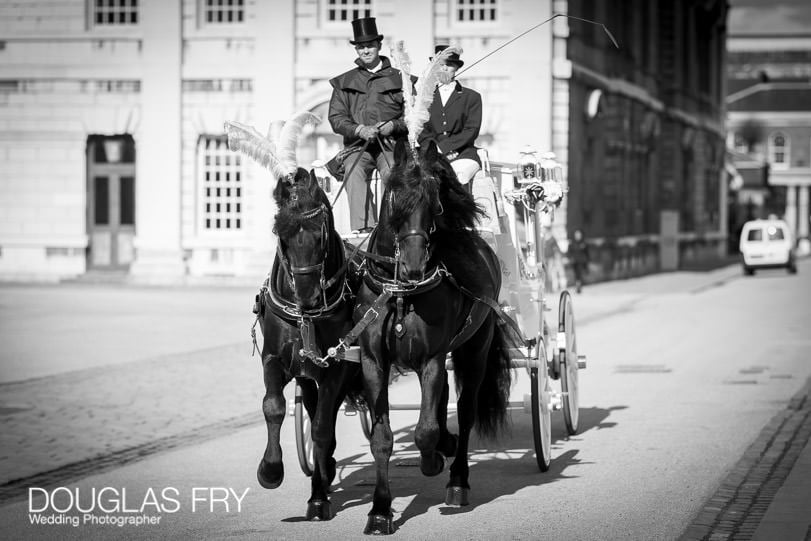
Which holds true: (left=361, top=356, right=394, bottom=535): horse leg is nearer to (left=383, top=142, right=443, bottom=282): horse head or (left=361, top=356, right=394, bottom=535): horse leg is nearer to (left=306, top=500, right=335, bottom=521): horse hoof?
(left=306, top=500, right=335, bottom=521): horse hoof

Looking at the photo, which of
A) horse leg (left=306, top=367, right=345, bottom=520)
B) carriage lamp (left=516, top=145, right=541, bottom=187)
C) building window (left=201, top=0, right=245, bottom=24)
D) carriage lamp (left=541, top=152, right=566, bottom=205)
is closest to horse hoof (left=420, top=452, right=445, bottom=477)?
horse leg (left=306, top=367, right=345, bottom=520)

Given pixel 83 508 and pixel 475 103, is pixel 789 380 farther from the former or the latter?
pixel 83 508

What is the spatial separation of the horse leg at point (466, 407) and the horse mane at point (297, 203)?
1.57 metres

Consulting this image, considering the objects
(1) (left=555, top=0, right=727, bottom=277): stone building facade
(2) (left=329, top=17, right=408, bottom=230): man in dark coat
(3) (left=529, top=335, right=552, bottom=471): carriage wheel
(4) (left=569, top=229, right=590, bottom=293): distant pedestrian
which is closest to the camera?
(2) (left=329, top=17, right=408, bottom=230): man in dark coat

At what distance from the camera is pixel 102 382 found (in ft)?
46.9

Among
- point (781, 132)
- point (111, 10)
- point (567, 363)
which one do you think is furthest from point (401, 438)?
point (781, 132)

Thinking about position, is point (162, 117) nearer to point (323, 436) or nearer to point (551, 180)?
point (551, 180)

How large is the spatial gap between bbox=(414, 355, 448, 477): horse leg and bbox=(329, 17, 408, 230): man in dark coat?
140 cm

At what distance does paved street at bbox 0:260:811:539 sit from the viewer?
8.00 metres

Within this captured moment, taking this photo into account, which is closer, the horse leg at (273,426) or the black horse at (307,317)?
the black horse at (307,317)

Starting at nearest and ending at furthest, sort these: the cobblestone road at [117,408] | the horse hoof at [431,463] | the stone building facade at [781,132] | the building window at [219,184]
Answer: the horse hoof at [431,463], the cobblestone road at [117,408], the building window at [219,184], the stone building facade at [781,132]

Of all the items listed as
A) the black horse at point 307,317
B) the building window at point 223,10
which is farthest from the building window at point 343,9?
the black horse at point 307,317

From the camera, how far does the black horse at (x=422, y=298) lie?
760 cm

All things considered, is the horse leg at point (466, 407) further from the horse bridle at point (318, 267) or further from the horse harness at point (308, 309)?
the horse bridle at point (318, 267)
